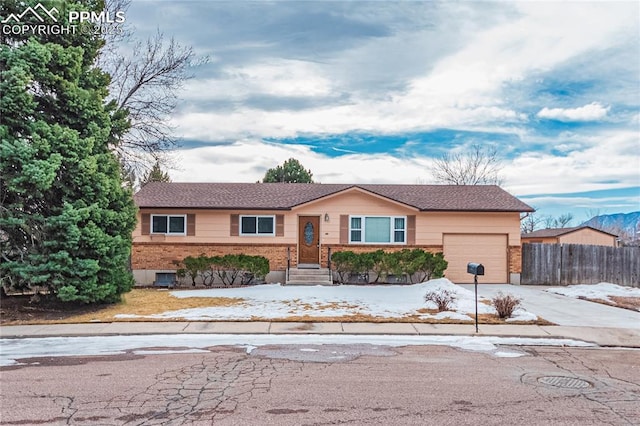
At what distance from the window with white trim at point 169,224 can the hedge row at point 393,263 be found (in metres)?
6.48

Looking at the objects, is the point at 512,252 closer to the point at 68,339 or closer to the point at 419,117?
the point at 419,117

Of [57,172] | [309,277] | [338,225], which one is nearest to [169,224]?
[309,277]

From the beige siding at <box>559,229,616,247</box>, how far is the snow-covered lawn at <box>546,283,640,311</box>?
1478cm

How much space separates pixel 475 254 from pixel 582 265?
185 inches

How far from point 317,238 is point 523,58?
1026 centimetres

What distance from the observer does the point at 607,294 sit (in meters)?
17.3

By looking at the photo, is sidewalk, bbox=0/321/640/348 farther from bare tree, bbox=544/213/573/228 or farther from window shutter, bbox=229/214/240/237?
bare tree, bbox=544/213/573/228

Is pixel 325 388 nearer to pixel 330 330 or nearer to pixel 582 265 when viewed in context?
pixel 330 330

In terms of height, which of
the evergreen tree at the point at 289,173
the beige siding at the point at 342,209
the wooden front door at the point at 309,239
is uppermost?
the evergreen tree at the point at 289,173

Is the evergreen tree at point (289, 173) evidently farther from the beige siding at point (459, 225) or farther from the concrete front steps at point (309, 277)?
the concrete front steps at point (309, 277)

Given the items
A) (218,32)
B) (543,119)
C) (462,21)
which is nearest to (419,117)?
(543,119)

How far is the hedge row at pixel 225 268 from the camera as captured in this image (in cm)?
1928

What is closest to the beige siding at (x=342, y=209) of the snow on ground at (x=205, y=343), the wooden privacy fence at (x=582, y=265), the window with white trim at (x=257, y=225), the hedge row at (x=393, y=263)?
the window with white trim at (x=257, y=225)

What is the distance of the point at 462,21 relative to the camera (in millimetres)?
14195
